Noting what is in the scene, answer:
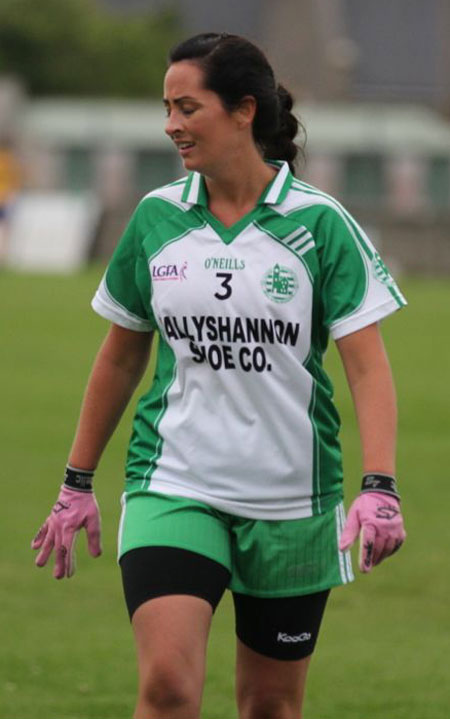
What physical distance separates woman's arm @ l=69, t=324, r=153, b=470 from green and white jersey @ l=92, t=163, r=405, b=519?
18 centimetres

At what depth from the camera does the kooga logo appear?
5.63 m

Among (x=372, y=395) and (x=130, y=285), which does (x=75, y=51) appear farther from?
(x=372, y=395)

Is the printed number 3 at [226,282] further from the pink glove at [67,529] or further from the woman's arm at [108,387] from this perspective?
the pink glove at [67,529]

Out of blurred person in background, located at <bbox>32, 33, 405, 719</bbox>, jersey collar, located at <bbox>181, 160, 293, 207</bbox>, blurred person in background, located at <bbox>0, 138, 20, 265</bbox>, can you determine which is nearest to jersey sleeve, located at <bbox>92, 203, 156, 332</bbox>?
blurred person in background, located at <bbox>32, 33, 405, 719</bbox>

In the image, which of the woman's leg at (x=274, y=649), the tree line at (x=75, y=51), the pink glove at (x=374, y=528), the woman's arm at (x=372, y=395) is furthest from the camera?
the tree line at (x=75, y=51)

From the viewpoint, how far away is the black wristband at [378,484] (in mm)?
5336

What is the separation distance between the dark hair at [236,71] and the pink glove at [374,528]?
1071 millimetres

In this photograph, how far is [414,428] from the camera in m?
20.1

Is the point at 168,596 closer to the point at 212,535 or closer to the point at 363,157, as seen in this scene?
the point at 212,535

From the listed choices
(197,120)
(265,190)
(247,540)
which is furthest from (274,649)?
(197,120)

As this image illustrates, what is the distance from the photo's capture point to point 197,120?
5.45 metres

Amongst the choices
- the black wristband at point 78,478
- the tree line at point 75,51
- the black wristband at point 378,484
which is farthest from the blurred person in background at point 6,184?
the black wristband at point 378,484

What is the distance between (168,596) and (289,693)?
1.98 ft

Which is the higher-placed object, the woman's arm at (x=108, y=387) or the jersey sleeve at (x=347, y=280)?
the jersey sleeve at (x=347, y=280)
